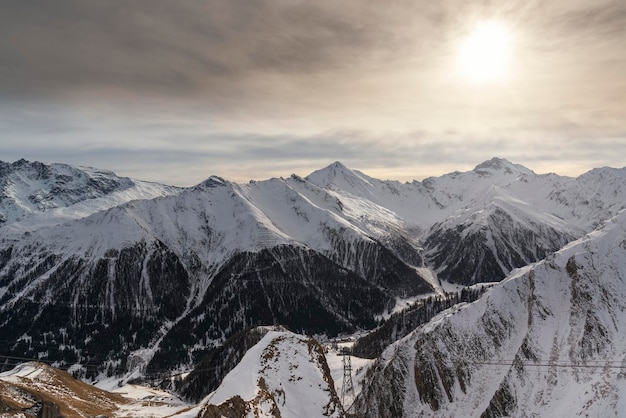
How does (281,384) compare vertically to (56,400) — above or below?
above

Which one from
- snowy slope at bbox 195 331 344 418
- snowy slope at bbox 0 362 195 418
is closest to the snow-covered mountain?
snowy slope at bbox 195 331 344 418

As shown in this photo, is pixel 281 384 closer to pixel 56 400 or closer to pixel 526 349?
pixel 56 400

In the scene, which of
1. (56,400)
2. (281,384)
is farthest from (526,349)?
(56,400)

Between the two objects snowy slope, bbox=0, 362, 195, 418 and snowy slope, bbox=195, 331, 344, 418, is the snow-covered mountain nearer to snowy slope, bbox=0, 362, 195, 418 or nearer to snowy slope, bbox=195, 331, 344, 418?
snowy slope, bbox=195, 331, 344, 418

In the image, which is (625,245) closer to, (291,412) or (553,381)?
(553,381)

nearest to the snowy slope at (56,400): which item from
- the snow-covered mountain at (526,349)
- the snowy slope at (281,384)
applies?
the snowy slope at (281,384)

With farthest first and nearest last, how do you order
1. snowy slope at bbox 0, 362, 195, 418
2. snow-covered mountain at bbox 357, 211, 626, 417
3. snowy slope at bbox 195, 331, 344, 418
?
1. snow-covered mountain at bbox 357, 211, 626, 417
2. snowy slope at bbox 0, 362, 195, 418
3. snowy slope at bbox 195, 331, 344, 418
